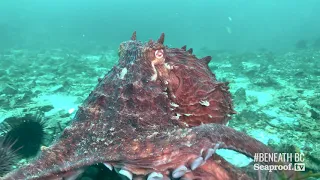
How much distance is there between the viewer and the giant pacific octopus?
7.98 ft

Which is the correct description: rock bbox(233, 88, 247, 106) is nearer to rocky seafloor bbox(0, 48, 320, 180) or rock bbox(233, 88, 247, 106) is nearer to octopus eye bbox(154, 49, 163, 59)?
rocky seafloor bbox(0, 48, 320, 180)

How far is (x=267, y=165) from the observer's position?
9.26 ft

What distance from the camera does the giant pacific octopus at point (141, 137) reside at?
2.43m

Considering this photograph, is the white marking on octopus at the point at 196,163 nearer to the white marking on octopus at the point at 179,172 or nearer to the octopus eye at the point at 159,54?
the white marking on octopus at the point at 179,172

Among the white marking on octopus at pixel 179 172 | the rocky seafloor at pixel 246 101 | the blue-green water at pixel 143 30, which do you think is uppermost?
the blue-green water at pixel 143 30

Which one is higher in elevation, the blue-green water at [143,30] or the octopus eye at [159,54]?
the blue-green water at [143,30]

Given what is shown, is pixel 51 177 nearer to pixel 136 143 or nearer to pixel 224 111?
pixel 136 143

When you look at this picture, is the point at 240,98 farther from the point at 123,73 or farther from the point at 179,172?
the point at 179,172

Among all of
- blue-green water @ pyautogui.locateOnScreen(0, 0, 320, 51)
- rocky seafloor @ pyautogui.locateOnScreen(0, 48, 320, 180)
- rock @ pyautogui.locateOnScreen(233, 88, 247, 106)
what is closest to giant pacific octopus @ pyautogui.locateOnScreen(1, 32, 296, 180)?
rocky seafloor @ pyautogui.locateOnScreen(0, 48, 320, 180)

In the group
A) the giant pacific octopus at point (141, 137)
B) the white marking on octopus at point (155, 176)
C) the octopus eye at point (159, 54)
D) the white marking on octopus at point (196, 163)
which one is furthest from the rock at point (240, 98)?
the white marking on octopus at point (155, 176)

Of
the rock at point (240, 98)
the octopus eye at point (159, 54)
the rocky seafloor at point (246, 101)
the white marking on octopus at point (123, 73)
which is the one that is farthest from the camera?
the rock at point (240, 98)

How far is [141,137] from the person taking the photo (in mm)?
2609

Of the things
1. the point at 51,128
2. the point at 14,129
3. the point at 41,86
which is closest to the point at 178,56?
the point at 14,129

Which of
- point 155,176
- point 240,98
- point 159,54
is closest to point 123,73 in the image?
point 159,54
